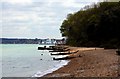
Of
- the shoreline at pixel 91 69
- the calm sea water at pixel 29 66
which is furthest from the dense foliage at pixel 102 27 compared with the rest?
the shoreline at pixel 91 69

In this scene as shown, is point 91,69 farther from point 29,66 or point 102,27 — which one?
point 102,27

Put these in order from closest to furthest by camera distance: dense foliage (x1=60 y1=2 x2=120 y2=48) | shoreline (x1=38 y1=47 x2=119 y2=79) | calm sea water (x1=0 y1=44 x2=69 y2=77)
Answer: shoreline (x1=38 y1=47 x2=119 y2=79) → calm sea water (x1=0 y1=44 x2=69 y2=77) → dense foliage (x1=60 y1=2 x2=120 y2=48)

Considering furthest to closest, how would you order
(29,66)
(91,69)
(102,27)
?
(102,27) → (29,66) → (91,69)

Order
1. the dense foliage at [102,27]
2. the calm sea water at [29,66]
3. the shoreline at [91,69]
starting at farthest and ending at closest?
1. the dense foliage at [102,27]
2. the calm sea water at [29,66]
3. the shoreline at [91,69]

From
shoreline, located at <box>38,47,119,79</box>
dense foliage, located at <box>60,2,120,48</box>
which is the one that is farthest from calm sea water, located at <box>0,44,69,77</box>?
dense foliage, located at <box>60,2,120,48</box>

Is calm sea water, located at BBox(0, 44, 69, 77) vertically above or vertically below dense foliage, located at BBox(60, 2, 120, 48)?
below

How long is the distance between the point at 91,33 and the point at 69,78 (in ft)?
196

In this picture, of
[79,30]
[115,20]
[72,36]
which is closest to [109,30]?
[115,20]

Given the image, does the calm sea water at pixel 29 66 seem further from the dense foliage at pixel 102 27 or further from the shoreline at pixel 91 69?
the dense foliage at pixel 102 27

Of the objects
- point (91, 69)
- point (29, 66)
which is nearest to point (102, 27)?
point (29, 66)

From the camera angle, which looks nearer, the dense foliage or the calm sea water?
the calm sea water

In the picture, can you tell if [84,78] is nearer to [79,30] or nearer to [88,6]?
[79,30]

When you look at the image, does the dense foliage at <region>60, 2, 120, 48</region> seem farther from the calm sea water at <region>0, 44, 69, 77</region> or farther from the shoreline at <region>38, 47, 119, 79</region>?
the shoreline at <region>38, 47, 119, 79</region>

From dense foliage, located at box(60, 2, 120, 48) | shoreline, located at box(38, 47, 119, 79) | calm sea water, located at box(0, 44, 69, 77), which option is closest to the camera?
shoreline, located at box(38, 47, 119, 79)
